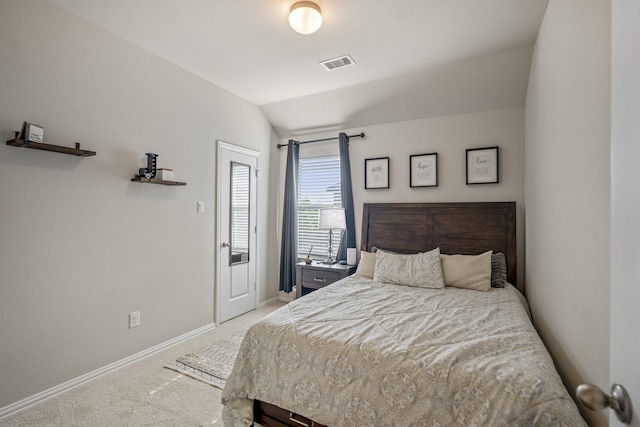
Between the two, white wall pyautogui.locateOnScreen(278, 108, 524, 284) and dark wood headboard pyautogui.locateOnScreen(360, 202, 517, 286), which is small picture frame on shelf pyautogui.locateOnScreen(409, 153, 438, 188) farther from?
dark wood headboard pyautogui.locateOnScreen(360, 202, 517, 286)

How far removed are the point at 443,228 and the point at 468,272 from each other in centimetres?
75

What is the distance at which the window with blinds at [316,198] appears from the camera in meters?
4.39

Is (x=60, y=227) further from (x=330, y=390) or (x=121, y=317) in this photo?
(x=330, y=390)

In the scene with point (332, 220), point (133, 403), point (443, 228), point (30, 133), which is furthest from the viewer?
point (332, 220)

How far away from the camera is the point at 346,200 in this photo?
13.5ft

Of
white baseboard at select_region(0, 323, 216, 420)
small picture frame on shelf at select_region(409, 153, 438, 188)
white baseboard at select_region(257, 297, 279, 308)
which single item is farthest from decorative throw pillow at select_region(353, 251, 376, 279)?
white baseboard at select_region(0, 323, 216, 420)

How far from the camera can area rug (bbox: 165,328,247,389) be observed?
2514 mm

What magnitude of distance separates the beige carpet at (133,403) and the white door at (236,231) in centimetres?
118

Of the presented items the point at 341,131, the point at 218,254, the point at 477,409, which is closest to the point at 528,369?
the point at 477,409

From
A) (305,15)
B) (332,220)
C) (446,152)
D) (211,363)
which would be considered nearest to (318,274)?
(332,220)

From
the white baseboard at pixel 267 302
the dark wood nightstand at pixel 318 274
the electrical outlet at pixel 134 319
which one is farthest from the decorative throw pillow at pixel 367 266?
the electrical outlet at pixel 134 319

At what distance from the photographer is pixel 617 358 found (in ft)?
2.06

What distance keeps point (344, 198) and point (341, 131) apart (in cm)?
92

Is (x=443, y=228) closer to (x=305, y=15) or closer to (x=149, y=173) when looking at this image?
(x=305, y=15)
